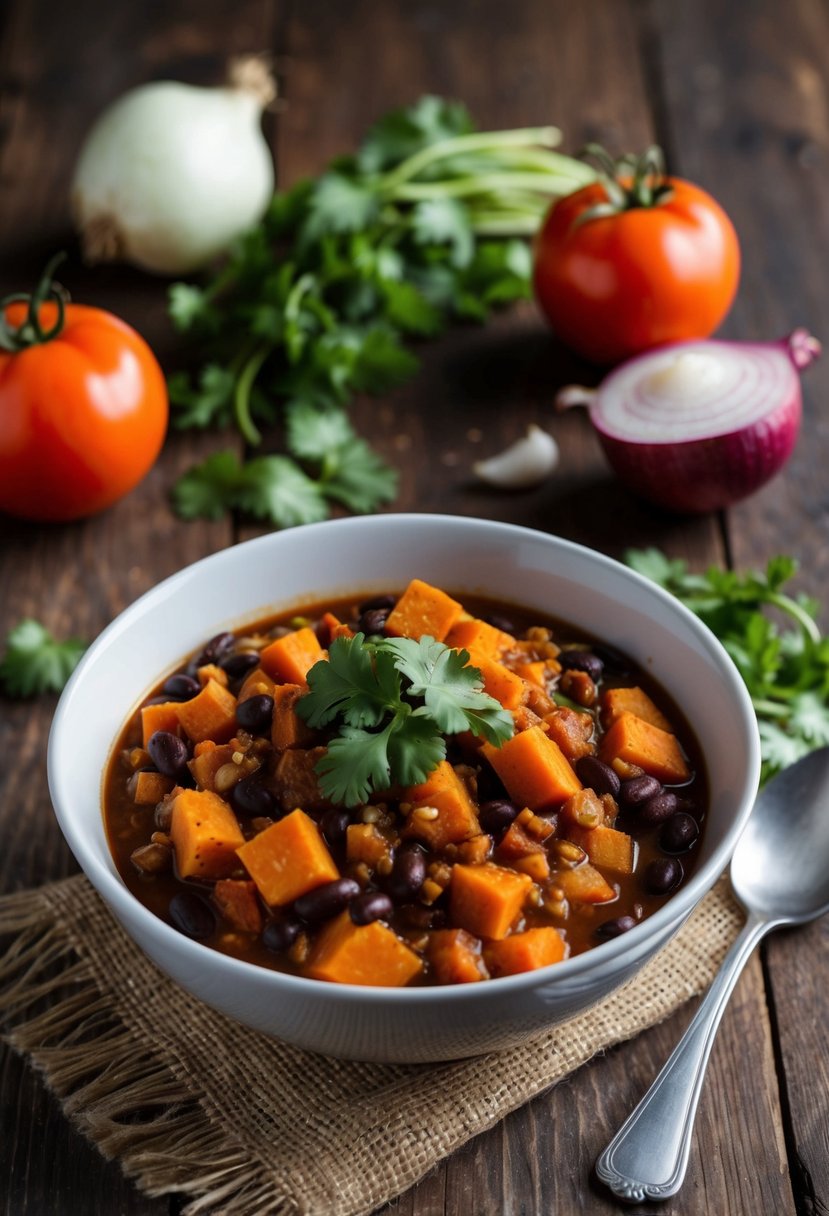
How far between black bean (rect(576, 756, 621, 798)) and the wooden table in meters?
0.61

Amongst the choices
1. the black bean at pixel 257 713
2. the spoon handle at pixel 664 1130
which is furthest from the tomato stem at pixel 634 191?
the spoon handle at pixel 664 1130

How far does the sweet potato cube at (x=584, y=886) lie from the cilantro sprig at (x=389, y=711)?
335 millimetres

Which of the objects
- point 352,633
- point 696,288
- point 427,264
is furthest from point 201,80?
point 352,633

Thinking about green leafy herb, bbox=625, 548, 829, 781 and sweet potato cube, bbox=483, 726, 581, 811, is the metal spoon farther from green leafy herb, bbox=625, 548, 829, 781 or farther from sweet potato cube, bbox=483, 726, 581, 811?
Answer: sweet potato cube, bbox=483, 726, 581, 811

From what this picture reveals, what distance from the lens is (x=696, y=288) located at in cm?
492

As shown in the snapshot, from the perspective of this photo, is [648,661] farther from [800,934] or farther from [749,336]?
[749,336]

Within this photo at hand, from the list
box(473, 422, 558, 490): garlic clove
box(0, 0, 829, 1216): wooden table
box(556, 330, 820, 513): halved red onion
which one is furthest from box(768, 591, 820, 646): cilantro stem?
box(473, 422, 558, 490): garlic clove

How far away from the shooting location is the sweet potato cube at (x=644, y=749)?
3195mm

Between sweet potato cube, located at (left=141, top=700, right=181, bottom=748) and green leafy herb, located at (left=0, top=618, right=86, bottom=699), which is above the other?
sweet potato cube, located at (left=141, top=700, right=181, bottom=748)

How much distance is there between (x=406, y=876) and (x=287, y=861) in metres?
0.26

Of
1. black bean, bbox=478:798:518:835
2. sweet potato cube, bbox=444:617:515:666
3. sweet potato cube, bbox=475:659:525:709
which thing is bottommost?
black bean, bbox=478:798:518:835

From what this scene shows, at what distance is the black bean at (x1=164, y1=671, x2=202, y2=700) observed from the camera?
133 inches

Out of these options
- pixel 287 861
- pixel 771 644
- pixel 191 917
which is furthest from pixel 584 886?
pixel 771 644

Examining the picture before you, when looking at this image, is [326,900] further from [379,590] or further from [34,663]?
[34,663]
